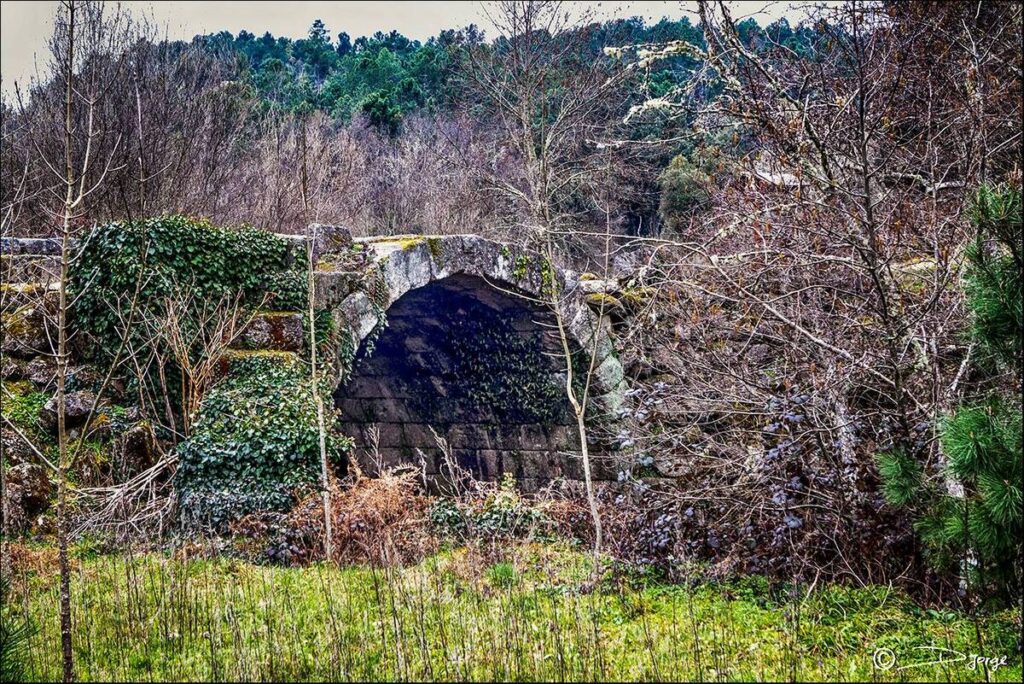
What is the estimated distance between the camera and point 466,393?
465 inches

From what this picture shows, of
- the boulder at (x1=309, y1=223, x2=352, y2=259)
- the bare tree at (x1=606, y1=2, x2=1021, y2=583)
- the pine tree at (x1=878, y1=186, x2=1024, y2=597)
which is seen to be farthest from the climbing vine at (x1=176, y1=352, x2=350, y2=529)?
the pine tree at (x1=878, y1=186, x2=1024, y2=597)

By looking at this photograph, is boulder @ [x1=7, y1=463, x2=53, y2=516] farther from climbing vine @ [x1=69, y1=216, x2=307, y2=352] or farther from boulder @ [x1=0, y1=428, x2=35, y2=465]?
climbing vine @ [x1=69, y1=216, x2=307, y2=352]

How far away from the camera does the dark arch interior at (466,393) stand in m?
11.0

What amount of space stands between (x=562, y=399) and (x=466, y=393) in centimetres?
143

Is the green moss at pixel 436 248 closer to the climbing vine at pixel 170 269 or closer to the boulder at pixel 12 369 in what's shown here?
the climbing vine at pixel 170 269

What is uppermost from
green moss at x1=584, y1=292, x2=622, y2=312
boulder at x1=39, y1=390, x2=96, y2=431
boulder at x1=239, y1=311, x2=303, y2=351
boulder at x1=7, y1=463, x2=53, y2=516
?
green moss at x1=584, y1=292, x2=622, y2=312

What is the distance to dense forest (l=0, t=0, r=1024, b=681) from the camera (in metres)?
3.92

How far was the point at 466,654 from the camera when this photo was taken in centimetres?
400

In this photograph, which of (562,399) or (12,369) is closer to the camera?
(12,369)

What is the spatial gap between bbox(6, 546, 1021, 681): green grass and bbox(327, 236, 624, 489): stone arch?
188 inches

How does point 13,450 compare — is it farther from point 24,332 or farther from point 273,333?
point 273,333

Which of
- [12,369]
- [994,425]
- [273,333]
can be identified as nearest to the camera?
[994,425]

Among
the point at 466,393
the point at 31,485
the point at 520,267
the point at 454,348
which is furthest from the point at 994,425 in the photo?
the point at 466,393

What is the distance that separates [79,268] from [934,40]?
7.74 metres
